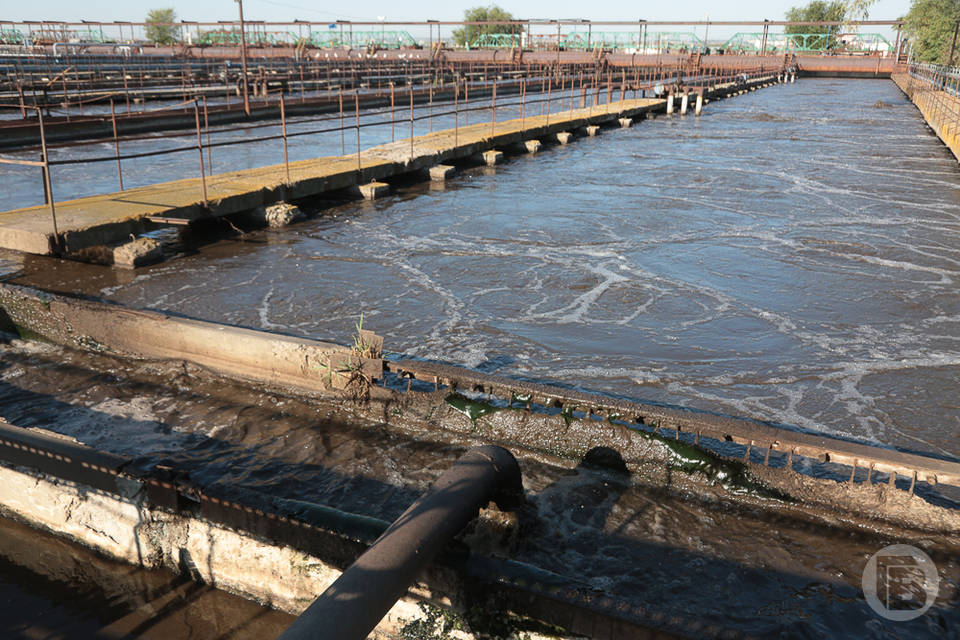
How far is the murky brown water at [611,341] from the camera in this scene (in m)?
4.49

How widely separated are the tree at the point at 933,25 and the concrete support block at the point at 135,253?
67.3 meters

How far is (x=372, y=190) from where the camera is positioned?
14.4 meters

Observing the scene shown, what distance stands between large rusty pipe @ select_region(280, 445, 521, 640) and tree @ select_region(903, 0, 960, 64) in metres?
69.7

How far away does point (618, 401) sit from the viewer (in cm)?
538

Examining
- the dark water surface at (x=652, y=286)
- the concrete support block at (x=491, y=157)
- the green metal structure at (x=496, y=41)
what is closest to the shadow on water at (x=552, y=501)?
the dark water surface at (x=652, y=286)

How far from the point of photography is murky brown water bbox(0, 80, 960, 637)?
4492 millimetres

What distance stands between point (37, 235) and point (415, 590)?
7.79m

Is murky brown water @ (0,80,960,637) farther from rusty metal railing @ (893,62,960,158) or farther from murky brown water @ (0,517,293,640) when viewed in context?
rusty metal railing @ (893,62,960,158)

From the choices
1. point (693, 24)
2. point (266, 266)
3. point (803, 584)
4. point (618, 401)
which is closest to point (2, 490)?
point (618, 401)

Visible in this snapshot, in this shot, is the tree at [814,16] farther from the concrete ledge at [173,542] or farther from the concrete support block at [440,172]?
the concrete ledge at [173,542]

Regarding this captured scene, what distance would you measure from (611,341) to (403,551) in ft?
16.3

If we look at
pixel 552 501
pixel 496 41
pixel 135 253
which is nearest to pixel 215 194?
pixel 135 253

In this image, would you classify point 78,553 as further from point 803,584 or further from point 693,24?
point 693,24

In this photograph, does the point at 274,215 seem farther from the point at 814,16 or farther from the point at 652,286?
the point at 814,16
